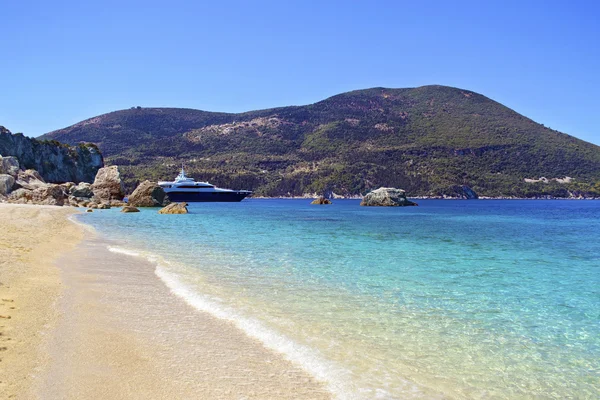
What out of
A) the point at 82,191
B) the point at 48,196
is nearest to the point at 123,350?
the point at 48,196

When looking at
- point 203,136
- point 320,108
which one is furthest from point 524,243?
point 320,108

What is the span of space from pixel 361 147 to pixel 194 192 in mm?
65887

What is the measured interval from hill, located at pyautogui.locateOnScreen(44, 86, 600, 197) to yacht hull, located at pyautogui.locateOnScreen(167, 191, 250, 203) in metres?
17.6

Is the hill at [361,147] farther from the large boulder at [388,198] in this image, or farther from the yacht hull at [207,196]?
the large boulder at [388,198]

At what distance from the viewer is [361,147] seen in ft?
444

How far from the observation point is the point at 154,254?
46.2 ft

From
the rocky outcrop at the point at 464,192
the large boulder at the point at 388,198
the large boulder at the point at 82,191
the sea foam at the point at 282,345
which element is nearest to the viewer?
the sea foam at the point at 282,345

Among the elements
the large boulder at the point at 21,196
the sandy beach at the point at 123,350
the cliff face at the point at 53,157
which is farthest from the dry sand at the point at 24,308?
the cliff face at the point at 53,157

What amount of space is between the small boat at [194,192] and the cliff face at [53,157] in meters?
17.3

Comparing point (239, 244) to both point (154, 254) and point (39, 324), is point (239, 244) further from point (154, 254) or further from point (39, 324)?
point (39, 324)

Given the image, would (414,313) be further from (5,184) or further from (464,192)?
(464,192)

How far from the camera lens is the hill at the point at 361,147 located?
113188 mm

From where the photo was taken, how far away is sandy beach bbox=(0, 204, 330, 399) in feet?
13.1

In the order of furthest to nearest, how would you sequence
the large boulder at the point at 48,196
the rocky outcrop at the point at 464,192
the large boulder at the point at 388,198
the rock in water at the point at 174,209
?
the rocky outcrop at the point at 464,192, the large boulder at the point at 388,198, the large boulder at the point at 48,196, the rock in water at the point at 174,209
